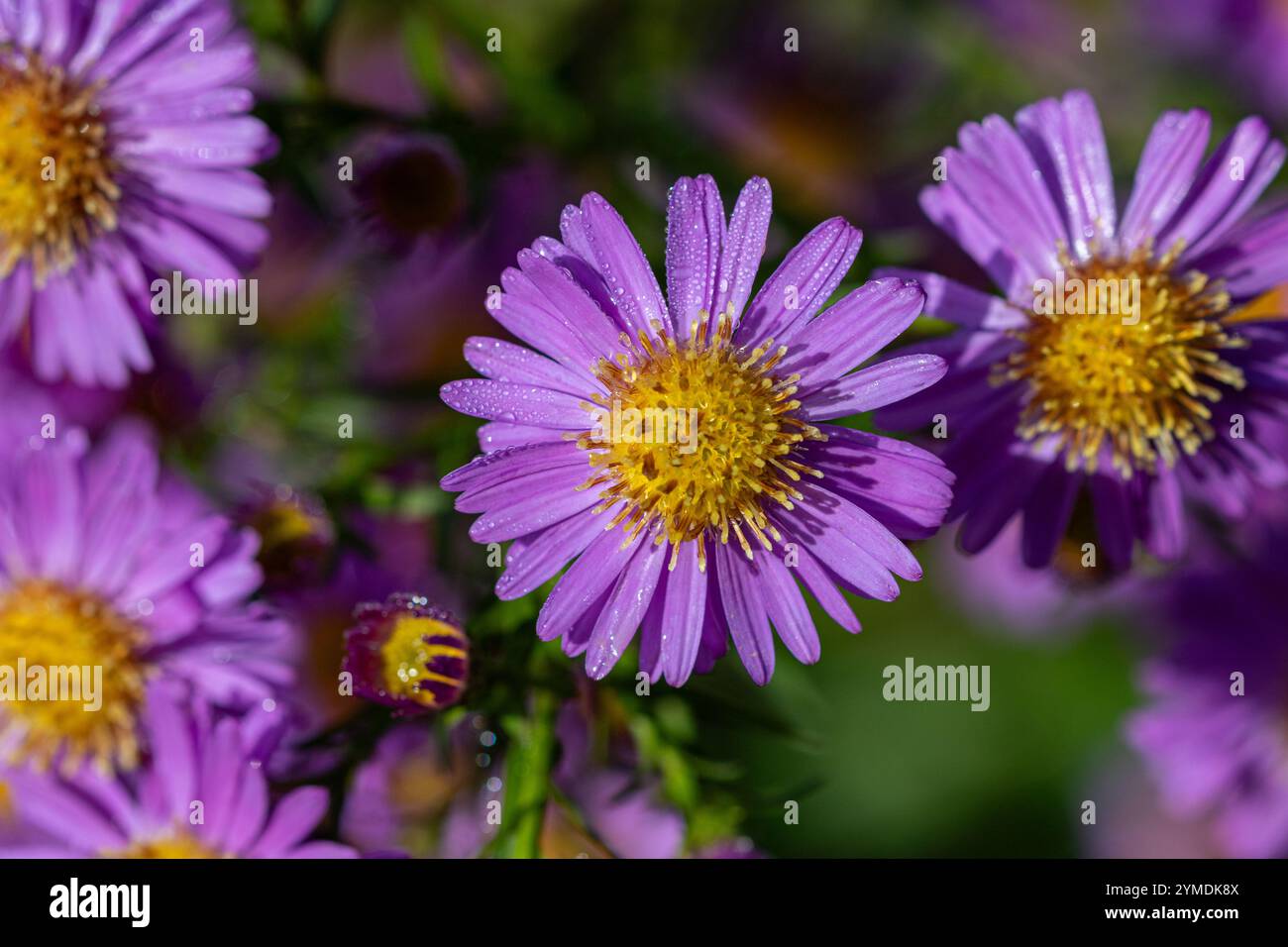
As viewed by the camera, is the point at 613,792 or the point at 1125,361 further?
the point at 613,792

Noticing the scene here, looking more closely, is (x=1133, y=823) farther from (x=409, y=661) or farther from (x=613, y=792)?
(x=409, y=661)

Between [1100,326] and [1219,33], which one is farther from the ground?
[1219,33]

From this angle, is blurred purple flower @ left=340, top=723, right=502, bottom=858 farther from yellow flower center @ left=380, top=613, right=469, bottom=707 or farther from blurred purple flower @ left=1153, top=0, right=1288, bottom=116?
blurred purple flower @ left=1153, top=0, right=1288, bottom=116

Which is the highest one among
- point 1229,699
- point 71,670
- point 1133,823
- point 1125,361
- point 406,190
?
point 406,190

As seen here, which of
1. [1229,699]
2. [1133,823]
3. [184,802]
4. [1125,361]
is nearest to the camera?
[1125,361]

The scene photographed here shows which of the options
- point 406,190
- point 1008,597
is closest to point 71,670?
point 406,190

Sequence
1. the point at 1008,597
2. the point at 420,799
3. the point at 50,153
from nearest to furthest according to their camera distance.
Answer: the point at 50,153 < the point at 420,799 < the point at 1008,597

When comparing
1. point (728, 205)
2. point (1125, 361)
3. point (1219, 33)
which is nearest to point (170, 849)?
point (728, 205)
